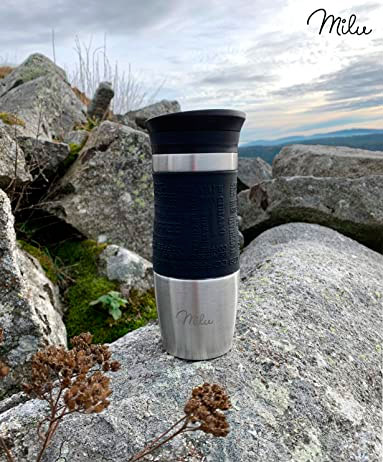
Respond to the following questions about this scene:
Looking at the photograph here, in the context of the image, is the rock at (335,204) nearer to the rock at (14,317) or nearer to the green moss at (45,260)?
the green moss at (45,260)

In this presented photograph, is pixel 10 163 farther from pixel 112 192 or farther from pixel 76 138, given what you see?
pixel 76 138

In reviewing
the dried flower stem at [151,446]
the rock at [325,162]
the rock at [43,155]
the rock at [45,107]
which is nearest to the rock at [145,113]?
the rock at [45,107]

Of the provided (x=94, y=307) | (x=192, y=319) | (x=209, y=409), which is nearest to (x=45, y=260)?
(x=94, y=307)

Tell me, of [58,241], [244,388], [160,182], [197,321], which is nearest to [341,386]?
[244,388]

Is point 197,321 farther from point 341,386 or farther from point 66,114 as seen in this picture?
point 66,114

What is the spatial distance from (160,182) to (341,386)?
5.11 ft

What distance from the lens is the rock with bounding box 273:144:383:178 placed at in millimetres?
6113

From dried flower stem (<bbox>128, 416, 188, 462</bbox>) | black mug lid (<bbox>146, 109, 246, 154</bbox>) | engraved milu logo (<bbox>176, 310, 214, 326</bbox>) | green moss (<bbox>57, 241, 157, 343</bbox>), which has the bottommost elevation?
green moss (<bbox>57, 241, 157, 343</bbox>)

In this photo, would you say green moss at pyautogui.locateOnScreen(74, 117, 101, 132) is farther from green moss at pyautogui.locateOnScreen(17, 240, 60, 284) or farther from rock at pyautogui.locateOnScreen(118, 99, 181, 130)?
green moss at pyautogui.locateOnScreen(17, 240, 60, 284)

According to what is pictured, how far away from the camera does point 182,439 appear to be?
2039mm

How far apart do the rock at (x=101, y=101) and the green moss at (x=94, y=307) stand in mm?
5056

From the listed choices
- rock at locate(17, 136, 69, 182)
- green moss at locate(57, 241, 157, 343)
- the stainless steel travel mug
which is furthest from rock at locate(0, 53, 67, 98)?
the stainless steel travel mug

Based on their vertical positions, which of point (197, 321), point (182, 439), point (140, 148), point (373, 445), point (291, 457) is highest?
point (140, 148)

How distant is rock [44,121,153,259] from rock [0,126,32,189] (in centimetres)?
77
